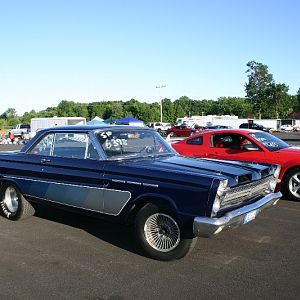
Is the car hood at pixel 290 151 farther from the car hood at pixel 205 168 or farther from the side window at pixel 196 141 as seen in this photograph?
the car hood at pixel 205 168

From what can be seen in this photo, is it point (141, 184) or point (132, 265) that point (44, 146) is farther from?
point (132, 265)

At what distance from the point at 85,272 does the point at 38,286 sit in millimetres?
573

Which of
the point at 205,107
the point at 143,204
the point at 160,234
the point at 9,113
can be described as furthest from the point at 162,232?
the point at 205,107

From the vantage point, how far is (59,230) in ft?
21.5

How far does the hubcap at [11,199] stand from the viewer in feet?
23.7

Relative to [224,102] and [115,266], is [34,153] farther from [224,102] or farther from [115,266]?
[224,102]

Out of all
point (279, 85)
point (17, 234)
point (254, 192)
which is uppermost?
point (279, 85)

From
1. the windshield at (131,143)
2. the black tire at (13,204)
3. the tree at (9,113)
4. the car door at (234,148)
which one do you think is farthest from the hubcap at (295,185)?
the tree at (9,113)

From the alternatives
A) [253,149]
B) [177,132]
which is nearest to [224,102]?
[177,132]

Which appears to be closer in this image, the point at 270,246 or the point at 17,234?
the point at 270,246

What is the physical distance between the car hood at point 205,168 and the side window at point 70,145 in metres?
0.83

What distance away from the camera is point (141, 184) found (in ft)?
17.1

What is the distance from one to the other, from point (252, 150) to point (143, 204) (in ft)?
14.6

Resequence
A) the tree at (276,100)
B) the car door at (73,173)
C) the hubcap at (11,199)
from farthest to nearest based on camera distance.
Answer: the tree at (276,100) → the hubcap at (11,199) → the car door at (73,173)
